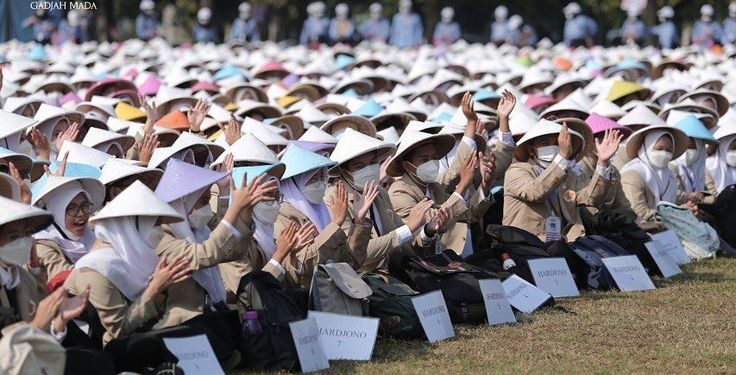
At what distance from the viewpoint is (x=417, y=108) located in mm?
14961

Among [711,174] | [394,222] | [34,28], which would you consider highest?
[394,222]

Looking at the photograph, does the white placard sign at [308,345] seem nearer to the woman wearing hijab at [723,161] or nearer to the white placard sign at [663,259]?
the white placard sign at [663,259]

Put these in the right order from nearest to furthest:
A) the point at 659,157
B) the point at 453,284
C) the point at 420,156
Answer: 1. the point at 453,284
2. the point at 420,156
3. the point at 659,157

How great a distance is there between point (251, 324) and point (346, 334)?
0.65m

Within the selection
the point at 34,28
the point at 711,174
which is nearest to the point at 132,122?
the point at 711,174

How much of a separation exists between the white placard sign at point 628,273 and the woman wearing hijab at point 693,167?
7.70 feet

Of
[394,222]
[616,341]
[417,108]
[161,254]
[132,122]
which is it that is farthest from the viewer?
[417,108]

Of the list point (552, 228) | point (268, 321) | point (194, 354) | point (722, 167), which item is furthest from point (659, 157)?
point (194, 354)

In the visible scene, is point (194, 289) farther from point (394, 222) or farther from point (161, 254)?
point (394, 222)

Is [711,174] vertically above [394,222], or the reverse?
[394,222]

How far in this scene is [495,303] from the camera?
9.46 metres

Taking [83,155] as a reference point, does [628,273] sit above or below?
below

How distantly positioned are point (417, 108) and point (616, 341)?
6425 millimetres

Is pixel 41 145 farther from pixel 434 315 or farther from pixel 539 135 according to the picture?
pixel 539 135
